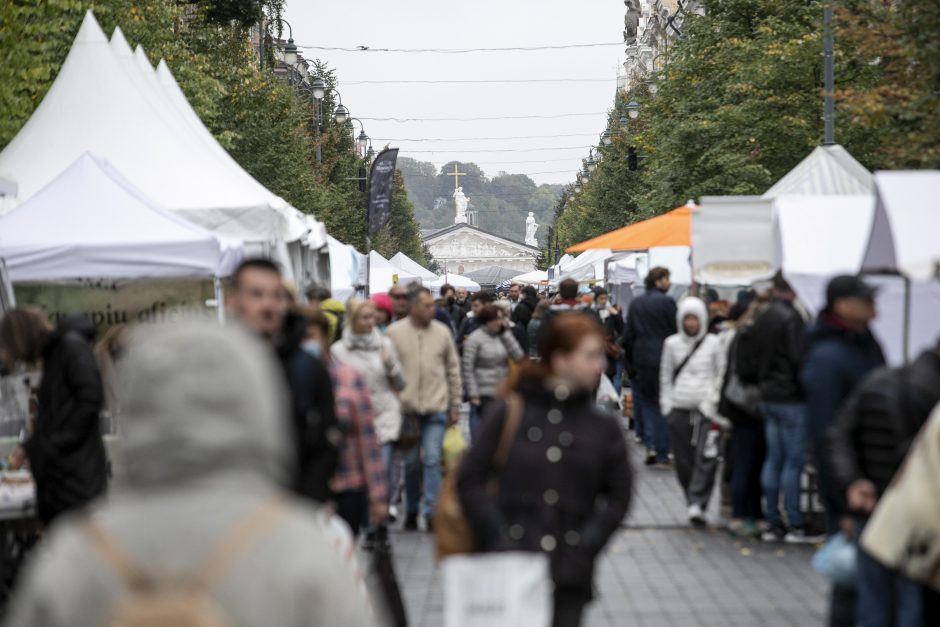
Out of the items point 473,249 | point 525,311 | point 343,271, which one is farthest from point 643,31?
point 525,311

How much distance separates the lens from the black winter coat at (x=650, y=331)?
16.6 meters

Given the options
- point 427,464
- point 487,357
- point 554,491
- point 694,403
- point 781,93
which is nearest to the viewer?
point 554,491

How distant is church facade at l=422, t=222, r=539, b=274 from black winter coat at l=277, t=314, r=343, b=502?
177274 mm

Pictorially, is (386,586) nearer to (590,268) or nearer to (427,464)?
(427,464)

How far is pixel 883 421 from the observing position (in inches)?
246

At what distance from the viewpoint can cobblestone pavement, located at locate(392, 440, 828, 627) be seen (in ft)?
29.7

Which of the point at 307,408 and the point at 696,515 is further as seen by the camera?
the point at 696,515

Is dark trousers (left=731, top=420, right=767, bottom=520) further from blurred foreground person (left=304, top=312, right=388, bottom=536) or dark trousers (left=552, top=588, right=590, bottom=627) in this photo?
dark trousers (left=552, top=588, right=590, bottom=627)

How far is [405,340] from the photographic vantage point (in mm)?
12516

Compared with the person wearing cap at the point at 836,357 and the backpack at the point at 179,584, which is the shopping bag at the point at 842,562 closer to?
the person wearing cap at the point at 836,357

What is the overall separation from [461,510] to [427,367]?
22.3 feet

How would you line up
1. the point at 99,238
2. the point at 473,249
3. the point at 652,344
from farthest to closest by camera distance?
the point at 473,249 < the point at 652,344 < the point at 99,238

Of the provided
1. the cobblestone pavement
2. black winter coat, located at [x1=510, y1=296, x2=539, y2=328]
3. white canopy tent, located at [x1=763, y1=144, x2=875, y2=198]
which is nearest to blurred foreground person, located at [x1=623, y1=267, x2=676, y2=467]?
white canopy tent, located at [x1=763, y1=144, x2=875, y2=198]

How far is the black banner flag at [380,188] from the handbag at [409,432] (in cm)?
1464
